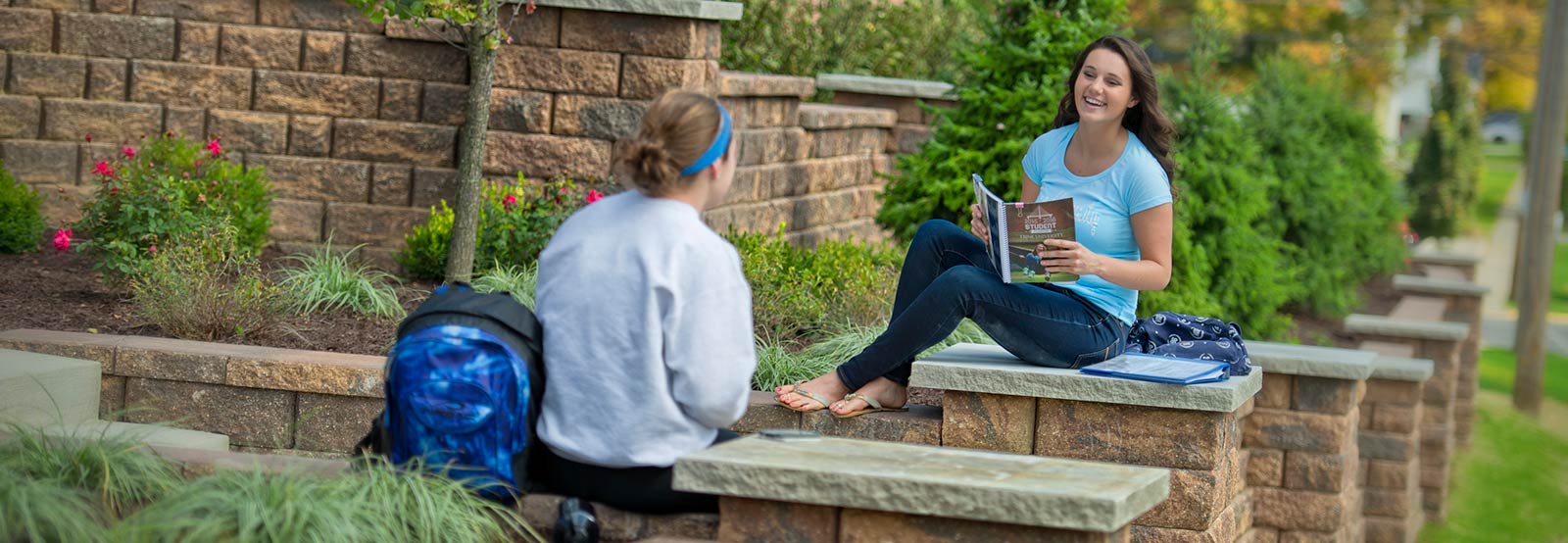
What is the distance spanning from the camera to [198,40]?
806cm

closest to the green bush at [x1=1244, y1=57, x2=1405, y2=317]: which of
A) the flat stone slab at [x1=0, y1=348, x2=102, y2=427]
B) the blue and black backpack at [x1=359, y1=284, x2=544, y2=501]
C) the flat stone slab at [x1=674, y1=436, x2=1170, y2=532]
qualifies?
the flat stone slab at [x1=674, y1=436, x2=1170, y2=532]

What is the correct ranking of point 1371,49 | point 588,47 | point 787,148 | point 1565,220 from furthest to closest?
point 1565,220
point 1371,49
point 787,148
point 588,47

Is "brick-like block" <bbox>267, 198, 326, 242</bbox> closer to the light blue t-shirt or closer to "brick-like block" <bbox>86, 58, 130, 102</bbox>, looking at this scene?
"brick-like block" <bbox>86, 58, 130, 102</bbox>

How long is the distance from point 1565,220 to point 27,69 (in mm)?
36799

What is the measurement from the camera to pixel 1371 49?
28.5 m

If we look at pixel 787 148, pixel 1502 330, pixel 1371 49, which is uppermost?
pixel 1371 49

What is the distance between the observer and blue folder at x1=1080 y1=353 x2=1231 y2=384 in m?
4.68

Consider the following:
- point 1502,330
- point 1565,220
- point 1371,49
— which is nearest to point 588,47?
point 1502,330

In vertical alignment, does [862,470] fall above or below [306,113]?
below

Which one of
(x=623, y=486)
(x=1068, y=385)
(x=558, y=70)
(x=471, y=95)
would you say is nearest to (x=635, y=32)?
(x=558, y=70)

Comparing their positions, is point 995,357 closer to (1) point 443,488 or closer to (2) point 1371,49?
(1) point 443,488

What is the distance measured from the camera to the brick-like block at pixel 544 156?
25.7ft

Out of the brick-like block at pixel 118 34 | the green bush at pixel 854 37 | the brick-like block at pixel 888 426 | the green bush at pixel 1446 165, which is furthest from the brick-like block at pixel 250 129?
the green bush at pixel 1446 165

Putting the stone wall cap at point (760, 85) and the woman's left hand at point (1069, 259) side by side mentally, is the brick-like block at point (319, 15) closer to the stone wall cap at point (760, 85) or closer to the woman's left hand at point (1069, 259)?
→ the stone wall cap at point (760, 85)
